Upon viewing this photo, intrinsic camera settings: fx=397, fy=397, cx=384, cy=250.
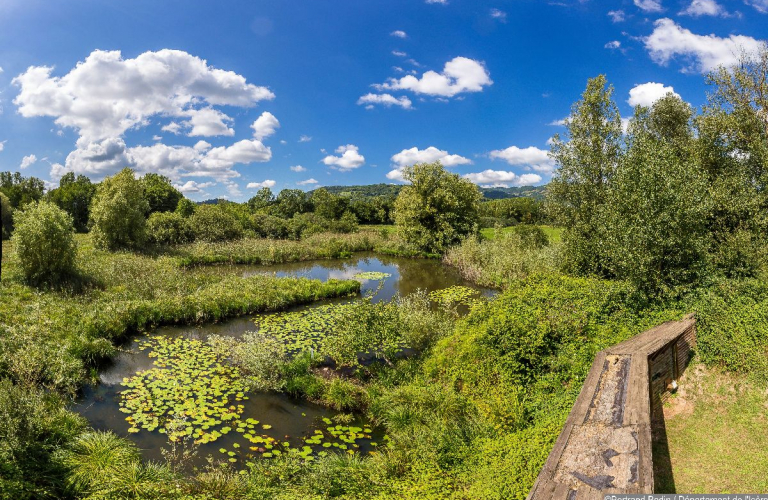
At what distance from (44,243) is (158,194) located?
42801mm

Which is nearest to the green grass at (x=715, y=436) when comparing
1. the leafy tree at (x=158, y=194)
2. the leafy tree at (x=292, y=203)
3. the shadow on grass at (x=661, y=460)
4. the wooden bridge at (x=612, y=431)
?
the shadow on grass at (x=661, y=460)

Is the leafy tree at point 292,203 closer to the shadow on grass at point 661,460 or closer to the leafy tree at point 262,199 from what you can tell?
the leafy tree at point 262,199

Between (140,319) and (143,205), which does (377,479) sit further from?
(143,205)

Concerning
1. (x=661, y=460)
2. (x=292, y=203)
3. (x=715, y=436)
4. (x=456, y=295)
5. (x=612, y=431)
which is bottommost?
(x=661, y=460)

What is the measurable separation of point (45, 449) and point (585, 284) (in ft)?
45.5

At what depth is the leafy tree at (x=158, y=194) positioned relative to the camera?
5441 centimetres

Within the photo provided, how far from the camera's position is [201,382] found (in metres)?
11.4

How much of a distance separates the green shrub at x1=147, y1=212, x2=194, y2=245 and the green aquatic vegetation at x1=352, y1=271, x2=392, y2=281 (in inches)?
745

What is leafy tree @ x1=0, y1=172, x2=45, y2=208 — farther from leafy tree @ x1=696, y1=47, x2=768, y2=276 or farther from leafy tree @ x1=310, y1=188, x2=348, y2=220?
leafy tree @ x1=696, y1=47, x2=768, y2=276

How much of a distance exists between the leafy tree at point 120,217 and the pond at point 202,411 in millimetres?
18369

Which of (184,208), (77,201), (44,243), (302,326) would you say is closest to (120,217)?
(44,243)

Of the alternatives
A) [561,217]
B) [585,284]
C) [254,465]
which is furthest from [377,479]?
[561,217]

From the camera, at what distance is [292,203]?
72.6 metres

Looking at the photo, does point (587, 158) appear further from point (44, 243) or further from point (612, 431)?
point (44, 243)
